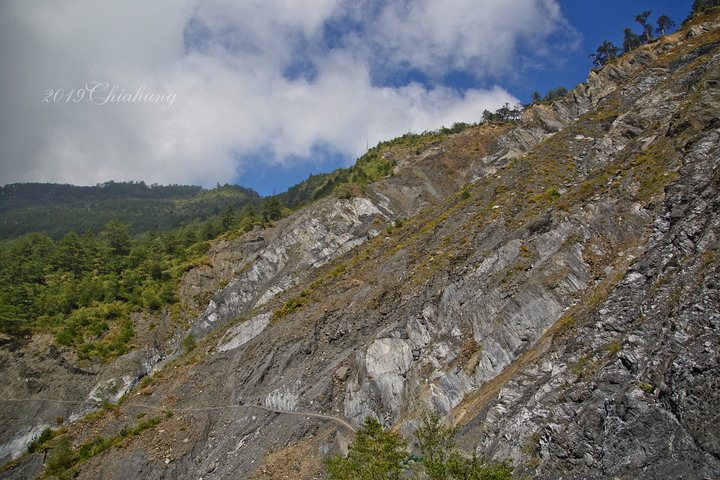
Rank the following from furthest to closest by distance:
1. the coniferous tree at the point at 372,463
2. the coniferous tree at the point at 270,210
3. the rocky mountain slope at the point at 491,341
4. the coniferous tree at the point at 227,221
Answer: the coniferous tree at the point at 227,221 < the coniferous tree at the point at 270,210 < the coniferous tree at the point at 372,463 < the rocky mountain slope at the point at 491,341

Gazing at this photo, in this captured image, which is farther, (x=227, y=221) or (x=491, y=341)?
(x=227, y=221)

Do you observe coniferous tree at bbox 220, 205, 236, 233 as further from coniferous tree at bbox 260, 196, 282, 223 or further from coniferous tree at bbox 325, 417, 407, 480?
coniferous tree at bbox 325, 417, 407, 480

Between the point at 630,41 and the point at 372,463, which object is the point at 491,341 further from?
the point at 630,41

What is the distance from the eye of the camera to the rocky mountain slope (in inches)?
476

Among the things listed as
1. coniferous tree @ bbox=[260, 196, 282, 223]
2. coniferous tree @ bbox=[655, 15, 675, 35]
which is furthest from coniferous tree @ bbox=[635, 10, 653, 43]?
coniferous tree @ bbox=[260, 196, 282, 223]

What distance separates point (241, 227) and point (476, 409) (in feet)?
193

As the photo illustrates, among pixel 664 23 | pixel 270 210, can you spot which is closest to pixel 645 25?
pixel 664 23

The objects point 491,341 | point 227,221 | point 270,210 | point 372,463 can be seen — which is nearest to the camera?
point 372,463

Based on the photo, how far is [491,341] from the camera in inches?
816

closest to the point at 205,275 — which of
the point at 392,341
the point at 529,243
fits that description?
the point at 392,341

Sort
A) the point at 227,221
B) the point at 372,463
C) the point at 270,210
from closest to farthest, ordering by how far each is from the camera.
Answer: the point at 372,463, the point at 270,210, the point at 227,221

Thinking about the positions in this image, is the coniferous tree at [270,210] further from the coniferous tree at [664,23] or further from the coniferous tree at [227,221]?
the coniferous tree at [664,23]

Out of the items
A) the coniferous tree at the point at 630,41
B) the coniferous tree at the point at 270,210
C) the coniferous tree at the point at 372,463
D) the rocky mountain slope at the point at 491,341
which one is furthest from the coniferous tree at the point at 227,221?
the coniferous tree at the point at 630,41

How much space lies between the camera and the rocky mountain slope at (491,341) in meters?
12.1
